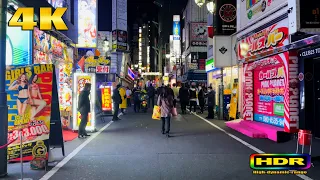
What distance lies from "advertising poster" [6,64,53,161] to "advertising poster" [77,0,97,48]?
11.4 metres

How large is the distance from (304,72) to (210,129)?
4.36 m

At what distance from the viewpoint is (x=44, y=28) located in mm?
11383

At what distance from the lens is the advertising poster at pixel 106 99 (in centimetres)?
1902

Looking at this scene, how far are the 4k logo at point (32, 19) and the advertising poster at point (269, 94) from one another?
26.5 ft

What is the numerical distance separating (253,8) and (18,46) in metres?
9.22

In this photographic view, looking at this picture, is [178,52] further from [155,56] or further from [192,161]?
[155,56]

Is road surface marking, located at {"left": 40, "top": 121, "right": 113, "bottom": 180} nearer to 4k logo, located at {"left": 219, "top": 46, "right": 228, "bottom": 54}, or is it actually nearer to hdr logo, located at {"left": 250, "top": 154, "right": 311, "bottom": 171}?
hdr logo, located at {"left": 250, "top": 154, "right": 311, "bottom": 171}

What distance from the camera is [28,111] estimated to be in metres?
7.31

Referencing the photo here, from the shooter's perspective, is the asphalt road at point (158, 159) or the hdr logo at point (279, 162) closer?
the hdr logo at point (279, 162)

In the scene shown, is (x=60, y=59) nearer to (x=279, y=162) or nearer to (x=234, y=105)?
(x=234, y=105)

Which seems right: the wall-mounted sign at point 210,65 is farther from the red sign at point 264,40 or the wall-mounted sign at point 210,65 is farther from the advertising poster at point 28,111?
the advertising poster at point 28,111

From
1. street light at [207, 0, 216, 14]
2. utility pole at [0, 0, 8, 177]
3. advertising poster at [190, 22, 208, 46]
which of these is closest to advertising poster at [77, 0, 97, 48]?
street light at [207, 0, 216, 14]

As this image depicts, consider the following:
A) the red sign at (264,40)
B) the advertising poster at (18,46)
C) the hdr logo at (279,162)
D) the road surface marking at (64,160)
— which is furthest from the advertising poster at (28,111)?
the red sign at (264,40)

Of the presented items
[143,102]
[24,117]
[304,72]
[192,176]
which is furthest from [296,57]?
[143,102]
